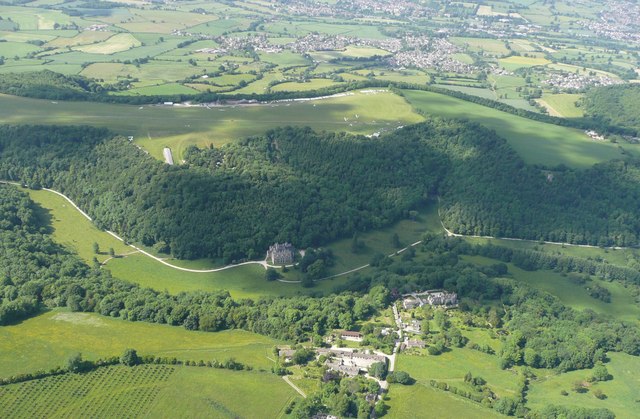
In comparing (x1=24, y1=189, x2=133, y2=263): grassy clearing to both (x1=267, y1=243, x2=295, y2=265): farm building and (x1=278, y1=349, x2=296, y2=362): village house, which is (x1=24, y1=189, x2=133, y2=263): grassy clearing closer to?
(x1=267, y1=243, x2=295, y2=265): farm building

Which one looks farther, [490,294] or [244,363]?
[490,294]

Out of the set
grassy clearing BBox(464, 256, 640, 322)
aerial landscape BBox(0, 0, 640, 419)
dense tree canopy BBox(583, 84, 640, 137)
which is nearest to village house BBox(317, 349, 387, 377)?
aerial landscape BBox(0, 0, 640, 419)

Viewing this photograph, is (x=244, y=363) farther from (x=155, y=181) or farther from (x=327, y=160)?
(x=327, y=160)

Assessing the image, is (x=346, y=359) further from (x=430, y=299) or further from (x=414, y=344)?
(x=430, y=299)

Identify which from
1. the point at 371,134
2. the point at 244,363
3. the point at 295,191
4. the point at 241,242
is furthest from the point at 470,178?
the point at 244,363

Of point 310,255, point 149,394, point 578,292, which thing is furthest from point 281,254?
point 578,292

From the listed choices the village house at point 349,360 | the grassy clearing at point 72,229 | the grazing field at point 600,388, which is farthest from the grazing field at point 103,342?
the grazing field at point 600,388

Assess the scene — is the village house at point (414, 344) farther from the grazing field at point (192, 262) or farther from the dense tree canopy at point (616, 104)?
the dense tree canopy at point (616, 104)
